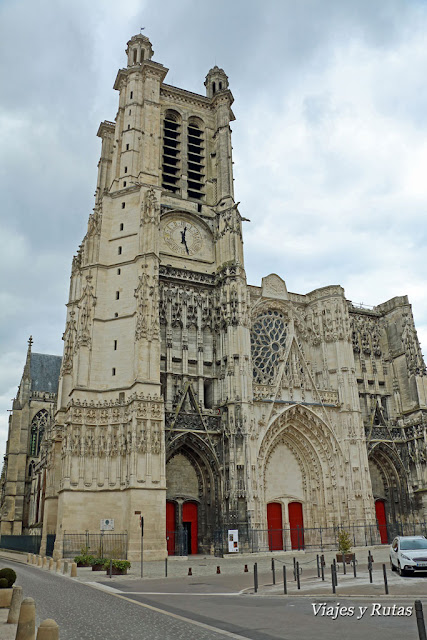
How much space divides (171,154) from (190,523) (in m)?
26.1

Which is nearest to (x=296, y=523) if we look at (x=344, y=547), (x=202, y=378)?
(x=202, y=378)

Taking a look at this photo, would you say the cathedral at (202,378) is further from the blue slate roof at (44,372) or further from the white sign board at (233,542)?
the blue slate roof at (44,372)

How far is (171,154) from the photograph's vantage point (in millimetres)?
40281

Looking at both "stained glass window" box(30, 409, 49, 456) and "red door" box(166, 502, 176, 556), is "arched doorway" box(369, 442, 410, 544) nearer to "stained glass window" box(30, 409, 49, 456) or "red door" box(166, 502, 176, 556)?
"red door" box(166, 502, 176, 556)

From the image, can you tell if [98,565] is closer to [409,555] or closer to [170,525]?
[170,525]

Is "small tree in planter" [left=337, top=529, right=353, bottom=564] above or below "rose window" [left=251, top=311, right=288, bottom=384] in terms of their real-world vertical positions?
below

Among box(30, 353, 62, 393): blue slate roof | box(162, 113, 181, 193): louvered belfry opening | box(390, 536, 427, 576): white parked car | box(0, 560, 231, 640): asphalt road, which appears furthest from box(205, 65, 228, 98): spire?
box(0, 560, 231, 640): asphalt road

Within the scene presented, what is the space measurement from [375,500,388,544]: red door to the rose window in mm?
11247

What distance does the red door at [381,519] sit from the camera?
34344 millimetres

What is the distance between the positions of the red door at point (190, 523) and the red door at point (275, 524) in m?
4.49

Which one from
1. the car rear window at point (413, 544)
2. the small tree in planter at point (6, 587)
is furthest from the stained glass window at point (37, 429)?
the small tree in planter at point (6, 587)

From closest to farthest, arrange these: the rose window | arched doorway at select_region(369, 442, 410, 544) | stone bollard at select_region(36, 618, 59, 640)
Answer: stone bollard at select_region(36, 618, 59, 640) < the rose window < arched doorway at select_region(369, 442, 410, 544)

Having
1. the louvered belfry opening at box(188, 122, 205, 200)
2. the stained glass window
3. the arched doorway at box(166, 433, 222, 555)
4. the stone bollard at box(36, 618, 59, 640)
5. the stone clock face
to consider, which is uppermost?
the louvered belfry opening at box(188, 122, 205, 200)

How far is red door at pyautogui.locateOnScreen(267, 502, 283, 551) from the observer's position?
31062mm
